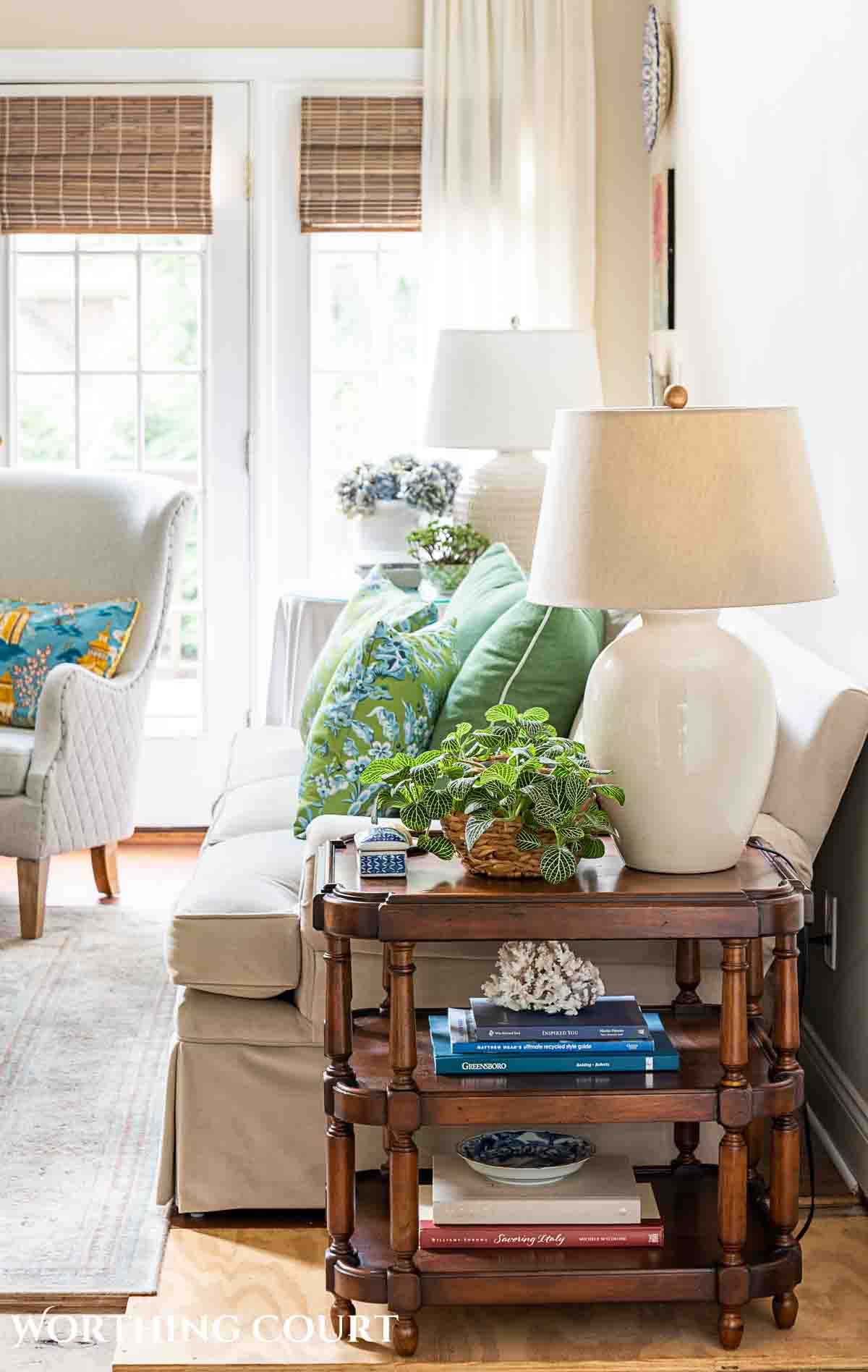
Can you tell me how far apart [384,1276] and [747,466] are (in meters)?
1.14

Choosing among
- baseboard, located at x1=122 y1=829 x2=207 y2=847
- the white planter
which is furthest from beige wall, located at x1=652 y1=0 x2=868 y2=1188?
baseboard, located at x1=122 y1=829 x2=207 y2=847

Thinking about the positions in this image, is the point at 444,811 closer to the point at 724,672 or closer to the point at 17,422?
the point at 724,672

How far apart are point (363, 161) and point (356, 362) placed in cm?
59

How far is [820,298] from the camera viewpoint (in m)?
2.81

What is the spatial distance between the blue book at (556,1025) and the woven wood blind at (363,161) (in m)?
3.24

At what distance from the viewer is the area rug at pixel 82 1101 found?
2432 mm

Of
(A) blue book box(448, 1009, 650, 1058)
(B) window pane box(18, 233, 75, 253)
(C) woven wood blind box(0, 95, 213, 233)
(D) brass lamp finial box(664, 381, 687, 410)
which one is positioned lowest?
(A) blue book box(448, 1009, 650, 1058)

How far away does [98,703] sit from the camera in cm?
406

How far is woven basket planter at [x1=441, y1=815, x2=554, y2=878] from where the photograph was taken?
2100 millimetres

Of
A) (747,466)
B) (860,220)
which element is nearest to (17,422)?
(860,220)

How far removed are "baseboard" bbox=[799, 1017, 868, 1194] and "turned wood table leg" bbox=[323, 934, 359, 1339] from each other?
0.88 metres

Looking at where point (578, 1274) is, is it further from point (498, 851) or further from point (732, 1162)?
point (498, 851)

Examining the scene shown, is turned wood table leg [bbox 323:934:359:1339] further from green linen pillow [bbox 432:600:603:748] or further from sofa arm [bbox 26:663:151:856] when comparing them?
sofa arm [bbox 26:663:151:856]

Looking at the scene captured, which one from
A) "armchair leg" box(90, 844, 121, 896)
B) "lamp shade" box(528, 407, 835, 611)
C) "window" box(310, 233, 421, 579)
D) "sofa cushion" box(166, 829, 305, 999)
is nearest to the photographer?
"lamp shade" box(528, 407, 835, 611)
